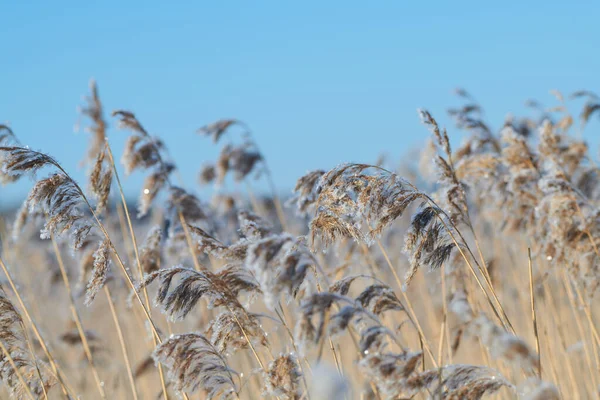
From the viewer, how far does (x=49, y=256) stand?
6168mm

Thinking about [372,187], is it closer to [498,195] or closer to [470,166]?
[470,166]

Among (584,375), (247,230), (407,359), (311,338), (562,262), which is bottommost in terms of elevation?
(584,375)

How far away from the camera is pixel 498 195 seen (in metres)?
3.73

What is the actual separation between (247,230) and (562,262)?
1.74 meters

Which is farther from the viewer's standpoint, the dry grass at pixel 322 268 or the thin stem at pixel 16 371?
the thin stem at pixel 16 371

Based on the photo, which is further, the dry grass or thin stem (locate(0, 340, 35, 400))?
thin stem (locate(0, 340, 35, 400))

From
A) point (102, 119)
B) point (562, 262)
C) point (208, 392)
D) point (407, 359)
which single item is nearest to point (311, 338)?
point (407, 359)

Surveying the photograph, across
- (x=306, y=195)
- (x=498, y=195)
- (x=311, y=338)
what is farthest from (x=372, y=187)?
(x=498, y=195)

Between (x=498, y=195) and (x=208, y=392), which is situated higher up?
(x=498, y=195)

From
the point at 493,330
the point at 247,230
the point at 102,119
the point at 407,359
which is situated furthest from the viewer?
the point at 102,119

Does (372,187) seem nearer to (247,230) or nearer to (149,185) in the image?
(247,230)

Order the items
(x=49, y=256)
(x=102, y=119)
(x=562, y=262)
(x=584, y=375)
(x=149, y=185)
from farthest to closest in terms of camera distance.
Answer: (x=49, y=256) → (x=584, y=375) → (x=102, y=119) → (x=149, y=185) → (x=562, y=262)

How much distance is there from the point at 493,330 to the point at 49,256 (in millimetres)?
5721

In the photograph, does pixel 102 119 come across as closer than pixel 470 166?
No
